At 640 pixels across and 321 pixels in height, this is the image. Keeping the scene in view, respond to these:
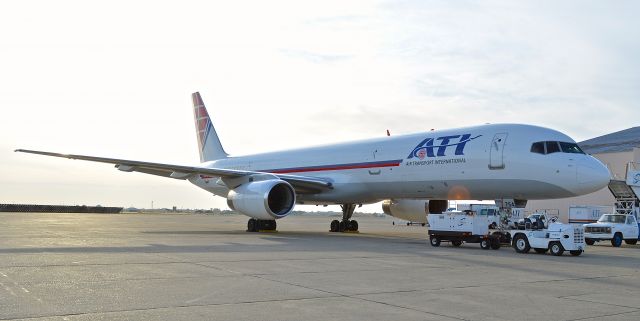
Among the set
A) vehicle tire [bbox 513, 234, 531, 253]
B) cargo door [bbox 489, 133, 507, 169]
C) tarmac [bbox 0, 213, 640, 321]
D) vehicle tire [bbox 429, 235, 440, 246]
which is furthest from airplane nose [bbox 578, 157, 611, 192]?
vehicle tire [bbox 429, 235, 440, 246]

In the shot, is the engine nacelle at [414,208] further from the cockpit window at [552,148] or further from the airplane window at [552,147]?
the airplane window at [552,147]

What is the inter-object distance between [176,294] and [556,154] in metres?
12.8

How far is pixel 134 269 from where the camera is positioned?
9852mm

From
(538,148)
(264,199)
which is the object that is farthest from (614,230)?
(264,199)

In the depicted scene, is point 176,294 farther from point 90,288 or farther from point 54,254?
point 54,254

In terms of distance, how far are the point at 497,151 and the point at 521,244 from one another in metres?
3.22

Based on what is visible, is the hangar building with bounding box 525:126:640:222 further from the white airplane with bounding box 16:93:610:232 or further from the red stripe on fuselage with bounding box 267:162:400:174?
the red stripe on fuselage with bounding box 267:162:400:174

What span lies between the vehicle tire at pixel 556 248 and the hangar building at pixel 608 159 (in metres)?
15.6

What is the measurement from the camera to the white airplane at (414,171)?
1703 centimetres

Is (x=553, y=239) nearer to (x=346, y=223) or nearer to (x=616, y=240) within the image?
(x=616, y=240)

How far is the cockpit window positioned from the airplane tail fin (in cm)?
1871

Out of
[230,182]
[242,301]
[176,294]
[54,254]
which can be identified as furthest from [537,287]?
[230,182]

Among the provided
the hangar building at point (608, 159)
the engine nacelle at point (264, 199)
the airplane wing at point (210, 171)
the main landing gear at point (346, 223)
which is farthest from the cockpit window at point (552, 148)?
the hangar building at point (608, 159)

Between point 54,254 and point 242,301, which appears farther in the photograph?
point 54,254
